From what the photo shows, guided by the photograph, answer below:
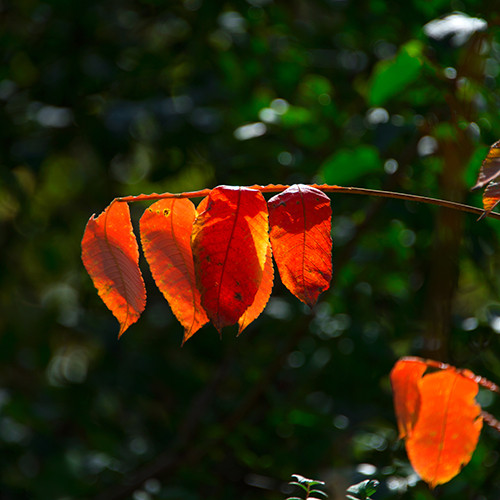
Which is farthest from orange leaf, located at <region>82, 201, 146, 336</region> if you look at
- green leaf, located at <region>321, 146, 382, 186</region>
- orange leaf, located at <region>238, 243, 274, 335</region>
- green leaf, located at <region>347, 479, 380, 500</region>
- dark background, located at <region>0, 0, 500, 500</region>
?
green leaf, located at <region>321, 146, 382, 186</region>

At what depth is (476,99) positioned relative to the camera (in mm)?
1153

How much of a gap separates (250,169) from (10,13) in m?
1.26

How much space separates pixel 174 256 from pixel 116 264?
6cm

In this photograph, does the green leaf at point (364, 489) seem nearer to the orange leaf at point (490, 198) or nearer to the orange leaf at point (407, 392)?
the orange leaf at point (407, 392)

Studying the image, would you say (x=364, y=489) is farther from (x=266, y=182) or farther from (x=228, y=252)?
(x=266, y=182)

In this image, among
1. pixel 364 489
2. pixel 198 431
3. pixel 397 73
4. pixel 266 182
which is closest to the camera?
pixel 364 489

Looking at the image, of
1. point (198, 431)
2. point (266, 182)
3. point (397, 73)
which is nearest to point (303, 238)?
point (397, 73)

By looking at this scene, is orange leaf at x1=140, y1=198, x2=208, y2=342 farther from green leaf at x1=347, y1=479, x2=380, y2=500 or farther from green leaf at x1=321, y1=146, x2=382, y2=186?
green leaf at x1=321, y1=146, x2=382, y2=186

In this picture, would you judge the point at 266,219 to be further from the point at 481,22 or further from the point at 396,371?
the point at 481,22

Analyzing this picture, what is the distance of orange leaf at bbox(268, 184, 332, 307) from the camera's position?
57 cm

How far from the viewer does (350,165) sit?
3.82ft

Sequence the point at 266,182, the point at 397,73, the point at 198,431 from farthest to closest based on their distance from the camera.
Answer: the point at 198,431, the point at 266,182, the point at 397,73

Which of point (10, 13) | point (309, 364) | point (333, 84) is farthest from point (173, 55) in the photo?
point (309, 364)

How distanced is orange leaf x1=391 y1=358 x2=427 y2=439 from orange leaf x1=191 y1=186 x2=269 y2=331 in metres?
0.27
